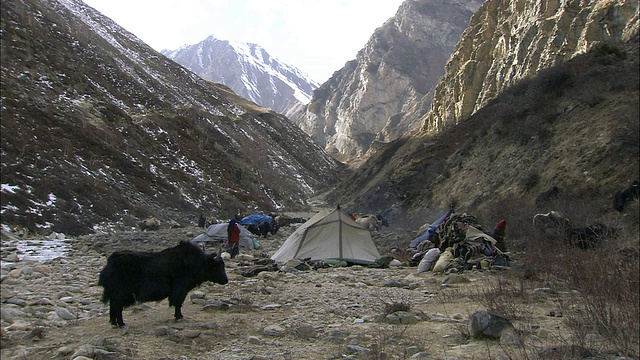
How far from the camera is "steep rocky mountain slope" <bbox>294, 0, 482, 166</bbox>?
12725cm

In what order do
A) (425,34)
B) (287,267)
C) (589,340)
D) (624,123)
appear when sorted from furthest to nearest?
1. (425,34)
2. (624,123)
3. (287,267)
4. (589,340)

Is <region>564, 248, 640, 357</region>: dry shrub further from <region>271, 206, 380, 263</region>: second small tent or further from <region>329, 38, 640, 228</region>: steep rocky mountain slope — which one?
<region>271, 206, 380, 263</region>: second small tent

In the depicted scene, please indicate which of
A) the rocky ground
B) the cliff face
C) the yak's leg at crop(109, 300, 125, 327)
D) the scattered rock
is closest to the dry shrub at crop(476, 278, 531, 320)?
the rocky ground

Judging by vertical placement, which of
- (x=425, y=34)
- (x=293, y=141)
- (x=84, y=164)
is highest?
(x=425, y=34)

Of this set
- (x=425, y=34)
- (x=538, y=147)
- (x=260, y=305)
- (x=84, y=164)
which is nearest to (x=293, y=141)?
(x=425, y=34)

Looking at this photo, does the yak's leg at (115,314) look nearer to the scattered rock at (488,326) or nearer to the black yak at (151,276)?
the black yak at (151,276)

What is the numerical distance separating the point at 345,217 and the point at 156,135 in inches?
1221

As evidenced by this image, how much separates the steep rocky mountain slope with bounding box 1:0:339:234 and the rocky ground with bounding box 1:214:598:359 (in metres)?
11.8

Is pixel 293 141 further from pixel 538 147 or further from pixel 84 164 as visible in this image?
pixel 538 147

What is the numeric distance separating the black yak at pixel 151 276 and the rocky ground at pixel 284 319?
339 mm

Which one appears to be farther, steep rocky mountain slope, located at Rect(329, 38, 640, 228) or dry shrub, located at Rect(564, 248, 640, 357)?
steep rocky mountain slope, located at Rect(329, 38, 640, 228)

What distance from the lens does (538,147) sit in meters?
19.3

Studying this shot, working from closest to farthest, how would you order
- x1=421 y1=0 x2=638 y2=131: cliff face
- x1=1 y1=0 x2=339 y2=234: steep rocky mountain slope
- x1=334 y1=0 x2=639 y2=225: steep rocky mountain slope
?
x1=334 y1=0 x2=639 y2=225: steep rocky mountain slope, x1=1 y1=0 x2=339 y2=234: steep rocky mountain slope, x1=421 y1=0 x2=638 y2=131: cliff face

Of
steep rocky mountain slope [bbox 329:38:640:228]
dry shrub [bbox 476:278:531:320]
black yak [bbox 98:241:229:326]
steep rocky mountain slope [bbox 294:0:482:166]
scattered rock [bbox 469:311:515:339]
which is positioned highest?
steep rocky mountain slope [bbox 294:0:482:166]
